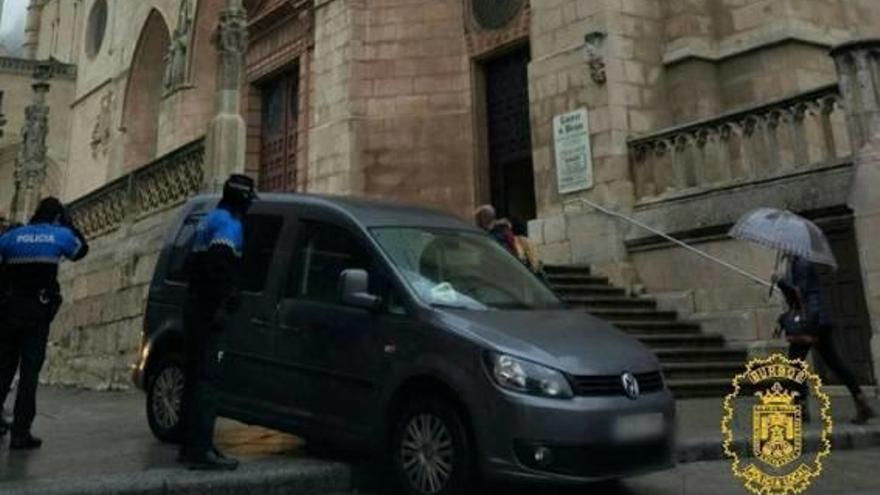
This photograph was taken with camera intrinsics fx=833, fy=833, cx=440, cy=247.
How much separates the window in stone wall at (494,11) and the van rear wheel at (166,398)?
11430 mm

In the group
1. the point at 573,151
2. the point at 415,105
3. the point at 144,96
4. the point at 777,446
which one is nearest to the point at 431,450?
the point at 777,446

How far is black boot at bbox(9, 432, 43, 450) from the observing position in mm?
6281

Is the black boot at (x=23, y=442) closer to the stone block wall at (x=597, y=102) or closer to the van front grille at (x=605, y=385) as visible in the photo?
the van front grille at (x=605, y=385)

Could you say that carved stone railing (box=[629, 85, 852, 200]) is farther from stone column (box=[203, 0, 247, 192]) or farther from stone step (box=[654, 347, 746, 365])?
stone column (box=[203, 0, 247, 192])

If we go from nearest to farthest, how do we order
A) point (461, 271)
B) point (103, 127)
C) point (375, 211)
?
point (461, 271) → point (375, 211) → point (103, 127)

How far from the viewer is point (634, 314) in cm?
1156

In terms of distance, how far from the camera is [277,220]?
620 cm

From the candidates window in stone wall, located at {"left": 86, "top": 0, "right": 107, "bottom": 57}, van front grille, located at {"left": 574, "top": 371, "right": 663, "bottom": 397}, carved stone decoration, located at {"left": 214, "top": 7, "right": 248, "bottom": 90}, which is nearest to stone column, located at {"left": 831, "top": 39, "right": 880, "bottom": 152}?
van front grille, located at {"left": 574, "top": 371, "right": 663, "bottom": 397}

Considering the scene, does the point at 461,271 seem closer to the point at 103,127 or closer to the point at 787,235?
the point at 787,235

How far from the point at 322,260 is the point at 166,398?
1941 millimetres

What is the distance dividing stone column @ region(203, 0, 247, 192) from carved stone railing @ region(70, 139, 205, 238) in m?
0.57

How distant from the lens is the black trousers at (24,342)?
6.09 m

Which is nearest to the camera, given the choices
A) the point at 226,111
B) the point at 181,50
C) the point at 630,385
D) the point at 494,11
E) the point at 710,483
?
the point at 630,385

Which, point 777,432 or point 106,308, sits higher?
point 106,308
